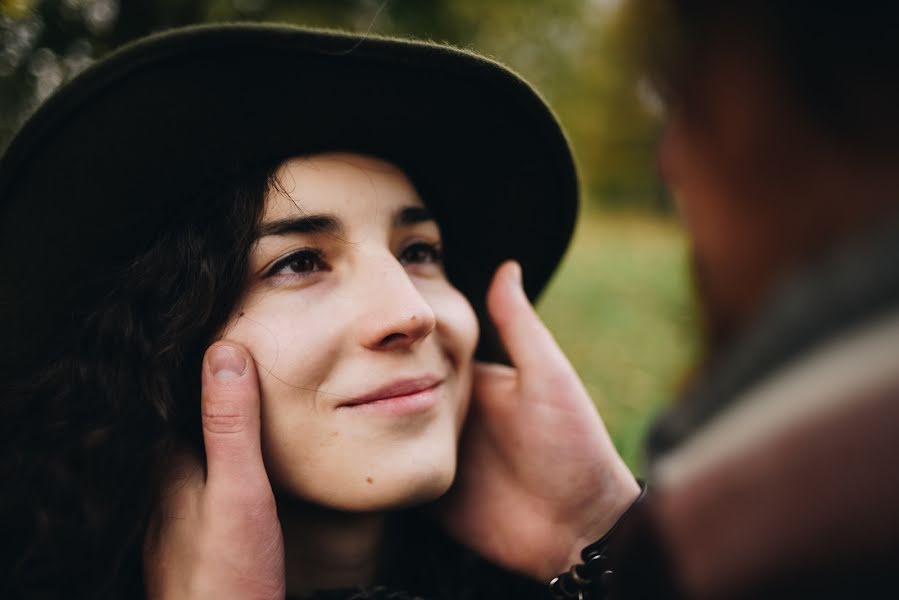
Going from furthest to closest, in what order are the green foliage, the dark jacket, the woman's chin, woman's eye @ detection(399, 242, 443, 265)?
woman's eye @ detection(399, 242, 443, 265) < the woman's chin < the green foliage < the dark jacket

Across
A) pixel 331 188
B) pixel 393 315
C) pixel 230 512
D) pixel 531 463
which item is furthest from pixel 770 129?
pixel 531 463

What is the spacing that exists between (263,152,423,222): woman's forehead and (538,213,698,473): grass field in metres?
0.76

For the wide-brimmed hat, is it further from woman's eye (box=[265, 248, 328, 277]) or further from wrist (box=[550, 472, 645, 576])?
wrist (box=[550, 472, 645, 576])

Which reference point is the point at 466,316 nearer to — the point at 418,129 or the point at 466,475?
the point at 418,129

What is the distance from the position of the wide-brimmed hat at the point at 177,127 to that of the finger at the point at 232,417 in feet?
1.09

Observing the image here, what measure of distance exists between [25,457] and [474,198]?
128 cm

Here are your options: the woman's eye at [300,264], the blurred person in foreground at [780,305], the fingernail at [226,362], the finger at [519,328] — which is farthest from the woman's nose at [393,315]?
the blurred person in foreground at [780,305]

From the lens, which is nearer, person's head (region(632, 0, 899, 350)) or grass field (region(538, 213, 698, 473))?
person's head (region(632, 0, 899, 350))

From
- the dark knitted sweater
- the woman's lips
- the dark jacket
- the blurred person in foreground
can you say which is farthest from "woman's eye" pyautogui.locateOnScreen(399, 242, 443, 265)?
Result: the dark jacket

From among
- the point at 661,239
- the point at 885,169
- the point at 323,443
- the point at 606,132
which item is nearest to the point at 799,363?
the point at 885,169

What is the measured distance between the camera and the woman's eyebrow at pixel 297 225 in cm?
160

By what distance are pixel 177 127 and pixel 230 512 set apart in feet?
2.66

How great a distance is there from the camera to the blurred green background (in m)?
1.56

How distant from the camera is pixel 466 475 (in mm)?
2230
